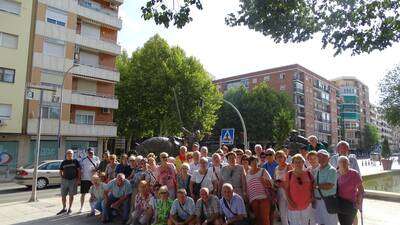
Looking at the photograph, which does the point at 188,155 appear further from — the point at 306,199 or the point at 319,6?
the point at 319,6

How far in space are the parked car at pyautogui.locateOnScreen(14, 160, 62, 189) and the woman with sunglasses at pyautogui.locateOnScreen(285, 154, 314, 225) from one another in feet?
51.5

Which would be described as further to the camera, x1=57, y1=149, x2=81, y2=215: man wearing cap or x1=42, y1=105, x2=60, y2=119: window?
x1=42, y1=105, x2=60, y2=119: window

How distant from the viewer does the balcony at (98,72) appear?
1391 inches

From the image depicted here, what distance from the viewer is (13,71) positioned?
30484 millimetres

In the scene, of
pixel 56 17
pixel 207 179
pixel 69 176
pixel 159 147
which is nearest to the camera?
pixel 207 179

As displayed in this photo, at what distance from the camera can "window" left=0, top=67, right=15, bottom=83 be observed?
98.2 feet

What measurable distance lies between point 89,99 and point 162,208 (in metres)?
29.3

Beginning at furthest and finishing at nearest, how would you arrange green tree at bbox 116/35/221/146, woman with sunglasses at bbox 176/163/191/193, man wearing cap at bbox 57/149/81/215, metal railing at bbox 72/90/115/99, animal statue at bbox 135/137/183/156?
green tree at bbox 116/35/221/146 → metal railing at bbox 72/90/115/99 → animal statue at bbox 135/137/183/156 → man wearing cap at bbox 57/149/81/215 → woman with sunglasses at bbox 176/163/191/193

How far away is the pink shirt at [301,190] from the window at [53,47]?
30271 millimetres

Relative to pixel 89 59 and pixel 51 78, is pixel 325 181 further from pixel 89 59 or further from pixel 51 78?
pixel 89 59

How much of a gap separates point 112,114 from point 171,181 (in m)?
30.7


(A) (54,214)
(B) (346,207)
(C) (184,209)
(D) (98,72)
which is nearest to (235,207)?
(C) (184,209)

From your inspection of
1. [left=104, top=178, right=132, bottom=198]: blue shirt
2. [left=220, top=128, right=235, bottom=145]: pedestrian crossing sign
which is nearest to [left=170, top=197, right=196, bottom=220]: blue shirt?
[left=104, top=178, right=132, bottom=198]: blue shirt

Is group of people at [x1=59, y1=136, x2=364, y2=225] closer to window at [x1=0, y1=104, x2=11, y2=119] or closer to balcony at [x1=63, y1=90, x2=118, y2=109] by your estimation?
window at [x1=0, y1=104, x2=11, y2=119]
